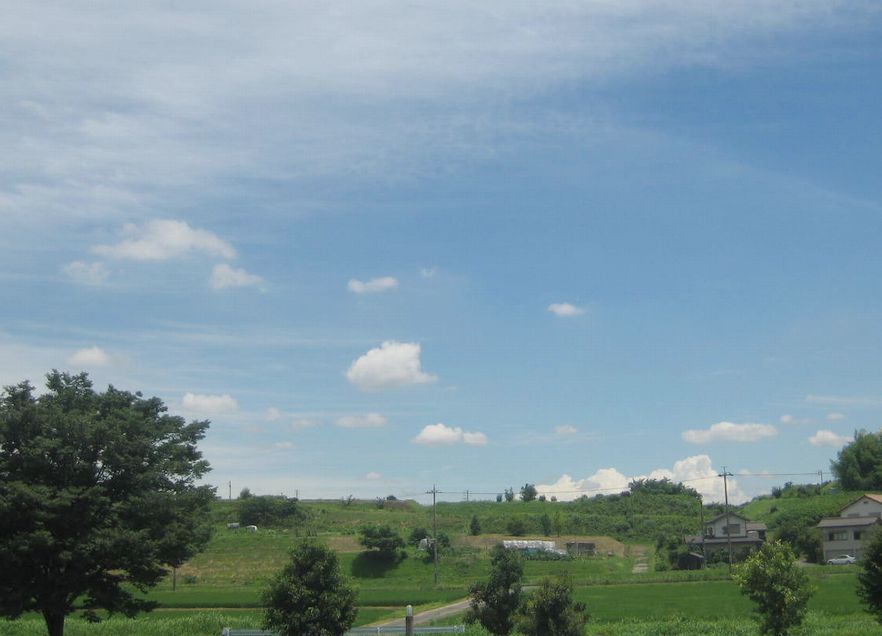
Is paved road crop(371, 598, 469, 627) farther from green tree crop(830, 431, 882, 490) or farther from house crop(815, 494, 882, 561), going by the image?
green tree crop(830, 431, 882, 490)

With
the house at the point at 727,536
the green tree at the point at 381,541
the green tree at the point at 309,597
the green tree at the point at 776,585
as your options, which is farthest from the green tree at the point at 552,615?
the house at the point at 727,536

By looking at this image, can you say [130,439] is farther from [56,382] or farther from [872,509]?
[872,509]

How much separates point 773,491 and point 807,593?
130 m

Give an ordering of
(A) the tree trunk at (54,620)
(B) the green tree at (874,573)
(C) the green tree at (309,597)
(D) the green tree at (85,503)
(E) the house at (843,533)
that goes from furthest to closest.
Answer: (E) the house at (843,533) → (B) the green tree at (874,573) → (A) the tree trunk at (54,620) → (D) the green tree at (85,503) → (C) the green tree at (309,597)

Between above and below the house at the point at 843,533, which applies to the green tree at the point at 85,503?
above

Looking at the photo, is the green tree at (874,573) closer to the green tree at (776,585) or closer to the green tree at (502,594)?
the green tree at (776,585)

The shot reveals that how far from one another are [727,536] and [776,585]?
220ft

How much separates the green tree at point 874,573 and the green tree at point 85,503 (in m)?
22.9

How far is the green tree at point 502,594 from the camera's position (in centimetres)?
3195

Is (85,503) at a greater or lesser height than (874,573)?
greater

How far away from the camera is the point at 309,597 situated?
83.7ft

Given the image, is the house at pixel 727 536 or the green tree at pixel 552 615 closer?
the green tree at pixel 552 615

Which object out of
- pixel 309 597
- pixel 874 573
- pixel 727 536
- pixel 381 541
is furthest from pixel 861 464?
pixel 309 597

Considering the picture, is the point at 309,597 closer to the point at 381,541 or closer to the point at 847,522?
the point at 381,541
